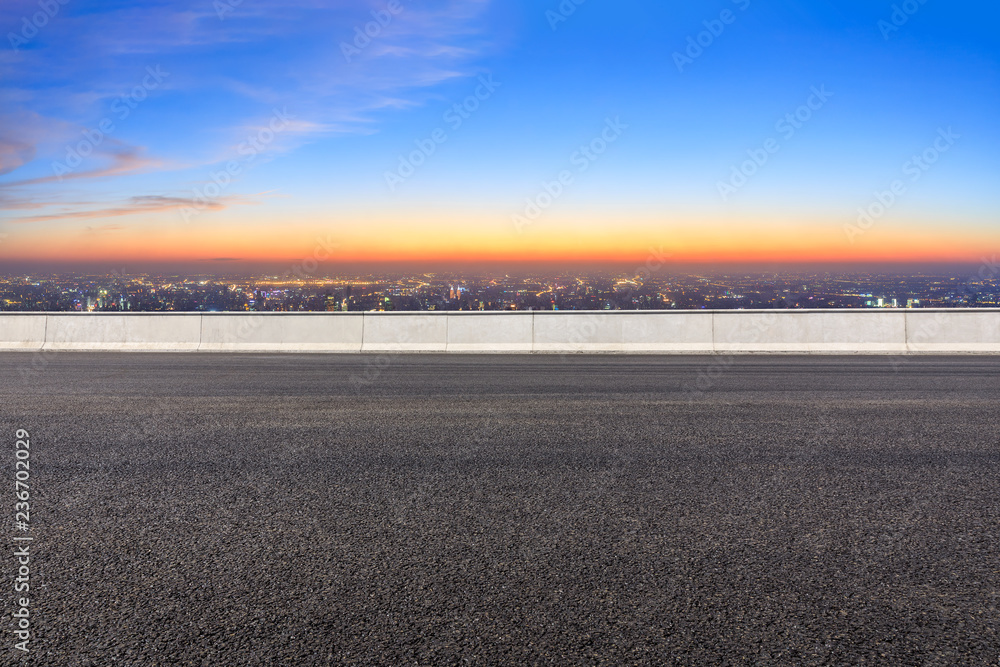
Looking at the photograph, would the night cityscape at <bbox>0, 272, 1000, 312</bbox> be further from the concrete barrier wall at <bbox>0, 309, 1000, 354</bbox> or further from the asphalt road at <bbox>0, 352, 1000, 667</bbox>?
the asphalt road at <bbox>0, 352, 1000, 667</bbox>

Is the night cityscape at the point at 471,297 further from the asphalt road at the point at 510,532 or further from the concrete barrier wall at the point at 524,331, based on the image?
the asphalt road at the point at 510,532

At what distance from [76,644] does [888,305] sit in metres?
18.0

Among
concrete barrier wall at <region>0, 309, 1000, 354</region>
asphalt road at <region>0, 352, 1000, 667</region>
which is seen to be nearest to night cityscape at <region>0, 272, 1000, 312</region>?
concrete barrier wall at <region>0, 309, 1000, 354</region>

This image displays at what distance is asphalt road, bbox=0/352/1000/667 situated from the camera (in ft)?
10.7

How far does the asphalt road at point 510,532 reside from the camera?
3248 millimetres

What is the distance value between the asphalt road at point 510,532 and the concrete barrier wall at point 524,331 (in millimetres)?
7088

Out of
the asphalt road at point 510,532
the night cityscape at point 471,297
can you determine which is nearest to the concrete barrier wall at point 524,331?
the night cityscape at point 471,297

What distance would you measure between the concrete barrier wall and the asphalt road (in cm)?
709

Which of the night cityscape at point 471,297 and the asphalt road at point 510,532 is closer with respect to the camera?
the asphalt road at point 510,532

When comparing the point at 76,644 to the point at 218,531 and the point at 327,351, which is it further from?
the point at 327,351

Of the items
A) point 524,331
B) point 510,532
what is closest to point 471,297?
point 524,331

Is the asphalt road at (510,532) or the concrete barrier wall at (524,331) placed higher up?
the concrete barrier wall at (524,331)

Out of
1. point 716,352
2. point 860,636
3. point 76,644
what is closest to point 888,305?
point 716,352

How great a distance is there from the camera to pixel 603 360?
1552cm
